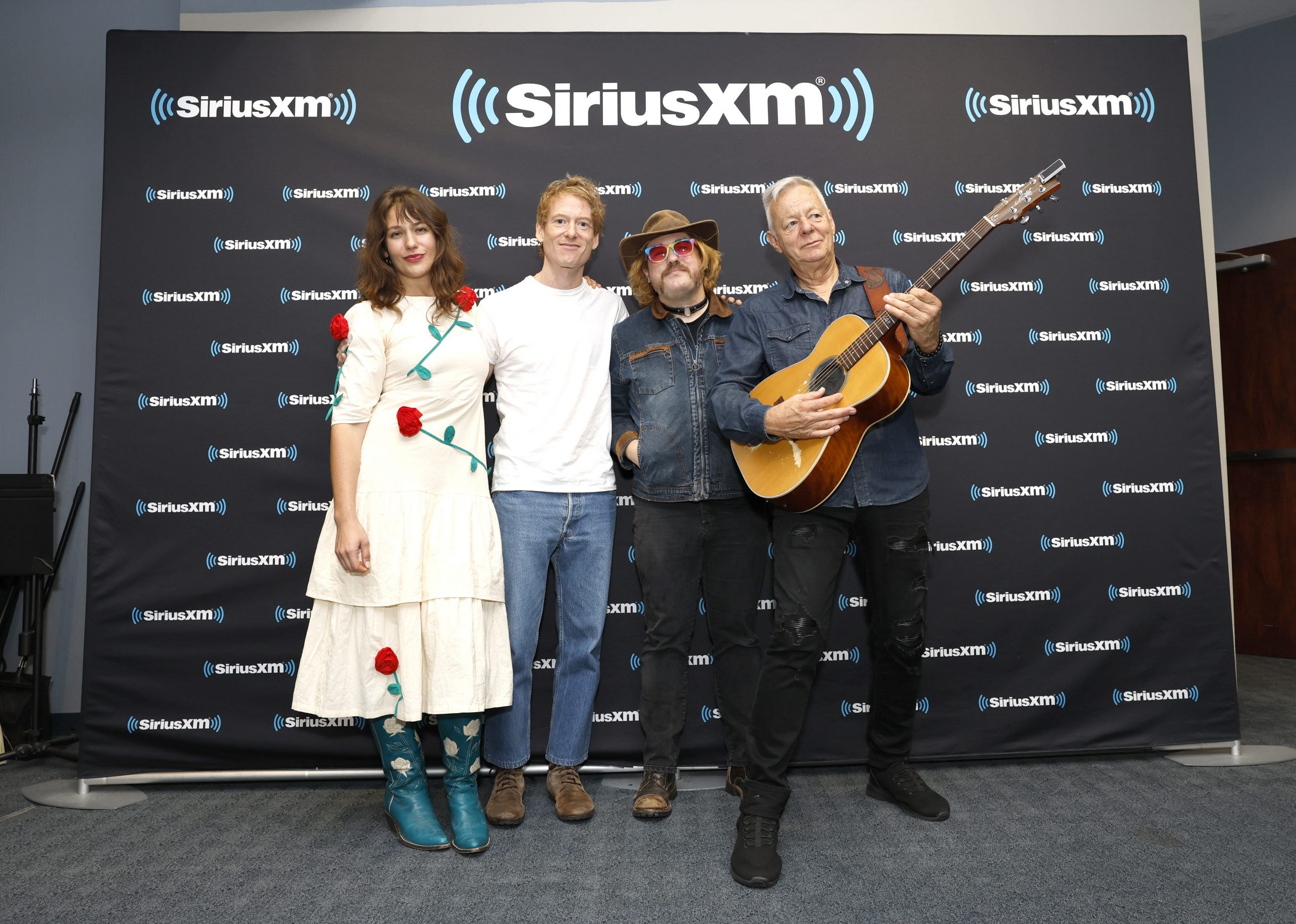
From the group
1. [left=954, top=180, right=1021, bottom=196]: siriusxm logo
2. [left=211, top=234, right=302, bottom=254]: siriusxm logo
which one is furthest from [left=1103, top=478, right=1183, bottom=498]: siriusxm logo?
[left=211, top=234, right=302, bottom=254]: siriusxm logo

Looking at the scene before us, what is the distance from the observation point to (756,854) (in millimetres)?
1946

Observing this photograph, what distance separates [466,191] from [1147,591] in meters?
2.86

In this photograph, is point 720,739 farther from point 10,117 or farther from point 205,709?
point 10,117

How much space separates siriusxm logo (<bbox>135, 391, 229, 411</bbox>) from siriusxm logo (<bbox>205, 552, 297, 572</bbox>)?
52cm

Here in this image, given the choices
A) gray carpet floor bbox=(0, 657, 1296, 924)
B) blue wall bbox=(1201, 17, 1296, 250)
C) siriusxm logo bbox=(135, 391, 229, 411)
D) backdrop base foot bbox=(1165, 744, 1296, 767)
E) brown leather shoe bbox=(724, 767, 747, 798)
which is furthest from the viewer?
blue wall bbox=(1201, 17, 1296, 250)

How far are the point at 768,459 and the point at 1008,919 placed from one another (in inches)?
46.9

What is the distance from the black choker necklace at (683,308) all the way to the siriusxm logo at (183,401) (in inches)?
63.1

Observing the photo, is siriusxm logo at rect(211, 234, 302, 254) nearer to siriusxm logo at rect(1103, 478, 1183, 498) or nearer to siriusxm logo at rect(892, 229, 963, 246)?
siriusxm logo at rect(892, 229, 963, 246)

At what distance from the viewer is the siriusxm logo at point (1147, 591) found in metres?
2.89

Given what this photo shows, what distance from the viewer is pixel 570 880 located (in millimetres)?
1942

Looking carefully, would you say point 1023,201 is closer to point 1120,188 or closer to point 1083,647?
point 1120,188

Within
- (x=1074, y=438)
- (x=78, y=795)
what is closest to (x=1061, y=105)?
(x=1074, y=438)

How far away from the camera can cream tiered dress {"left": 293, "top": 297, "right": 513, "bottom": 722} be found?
2.09m

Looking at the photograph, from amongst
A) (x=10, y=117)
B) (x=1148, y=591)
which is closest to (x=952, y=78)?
(x=1148, y=591)
